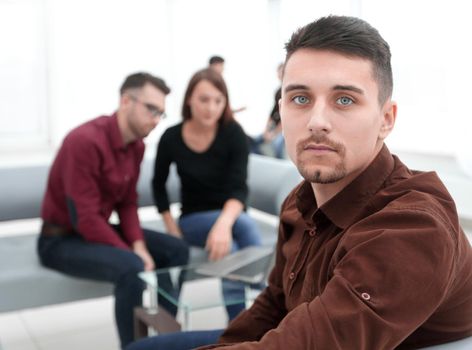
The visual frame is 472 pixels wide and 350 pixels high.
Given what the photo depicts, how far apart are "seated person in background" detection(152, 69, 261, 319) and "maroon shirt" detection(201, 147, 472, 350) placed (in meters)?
2.08

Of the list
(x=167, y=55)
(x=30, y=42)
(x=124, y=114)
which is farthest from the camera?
(x=167, y=55)

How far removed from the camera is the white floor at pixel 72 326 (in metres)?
3.17

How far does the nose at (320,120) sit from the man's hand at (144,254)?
77.2 inches

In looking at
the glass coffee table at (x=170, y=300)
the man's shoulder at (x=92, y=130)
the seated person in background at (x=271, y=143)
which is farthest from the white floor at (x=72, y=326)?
the seated person in background at (x=271, y=143)

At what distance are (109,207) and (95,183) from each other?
0.71 feet

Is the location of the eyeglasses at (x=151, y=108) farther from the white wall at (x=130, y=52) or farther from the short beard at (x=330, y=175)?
the white wall at (x=130, y=52)

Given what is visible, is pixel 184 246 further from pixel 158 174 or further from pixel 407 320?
pixel 407 320

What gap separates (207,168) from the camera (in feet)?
11.7

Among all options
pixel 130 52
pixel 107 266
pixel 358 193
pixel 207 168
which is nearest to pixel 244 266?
pixel 107 266

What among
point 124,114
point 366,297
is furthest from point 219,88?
point 366,297

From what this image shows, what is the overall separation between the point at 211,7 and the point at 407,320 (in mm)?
7548

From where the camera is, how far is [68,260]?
3.04 metres

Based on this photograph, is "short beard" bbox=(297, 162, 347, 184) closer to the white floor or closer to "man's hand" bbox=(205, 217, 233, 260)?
the white floor

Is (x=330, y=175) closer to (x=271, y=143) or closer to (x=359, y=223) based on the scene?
(x=359, y=223)
